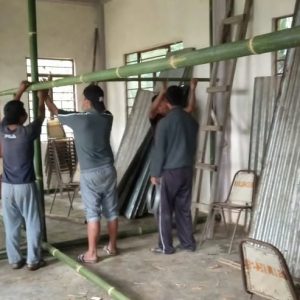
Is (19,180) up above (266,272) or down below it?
above

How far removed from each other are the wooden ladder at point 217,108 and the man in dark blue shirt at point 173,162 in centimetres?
47

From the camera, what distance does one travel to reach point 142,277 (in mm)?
3945

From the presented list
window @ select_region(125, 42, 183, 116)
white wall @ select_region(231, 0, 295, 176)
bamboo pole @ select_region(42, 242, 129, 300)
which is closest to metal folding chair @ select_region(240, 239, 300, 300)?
bamboo pole @ select_region(42, 242, 129, 300)

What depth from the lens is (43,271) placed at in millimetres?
4152

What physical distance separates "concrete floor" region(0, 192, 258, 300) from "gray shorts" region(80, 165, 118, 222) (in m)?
0.50

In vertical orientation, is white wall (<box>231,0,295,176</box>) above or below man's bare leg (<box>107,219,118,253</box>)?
above

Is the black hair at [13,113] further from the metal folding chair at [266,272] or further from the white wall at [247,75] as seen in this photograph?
the white wall at [247,75]

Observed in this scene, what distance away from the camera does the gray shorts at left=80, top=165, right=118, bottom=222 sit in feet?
13.9

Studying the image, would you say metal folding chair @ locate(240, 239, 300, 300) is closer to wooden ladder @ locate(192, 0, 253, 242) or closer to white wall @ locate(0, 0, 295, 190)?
wooden ladder @ locate(192, 0, 253, 242)

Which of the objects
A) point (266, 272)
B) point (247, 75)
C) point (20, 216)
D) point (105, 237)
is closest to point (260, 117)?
point (247, 75)

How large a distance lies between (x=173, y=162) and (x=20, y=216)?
152cm

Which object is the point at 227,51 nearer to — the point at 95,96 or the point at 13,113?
the point at 95,96

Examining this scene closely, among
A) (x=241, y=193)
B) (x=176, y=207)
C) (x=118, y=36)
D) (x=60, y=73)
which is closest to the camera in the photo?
(x=176, y=207)

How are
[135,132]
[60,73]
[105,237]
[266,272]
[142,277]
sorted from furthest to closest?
[60,73] < [135,132] < [105,237] < [142,277] < [266,272]
